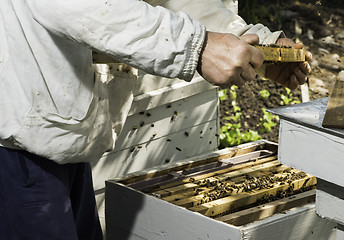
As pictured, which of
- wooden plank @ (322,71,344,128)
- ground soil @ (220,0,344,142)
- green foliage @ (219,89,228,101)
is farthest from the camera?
ground soil @ (220,0,344,142)

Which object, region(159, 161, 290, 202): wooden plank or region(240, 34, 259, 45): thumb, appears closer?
region(240, 34, 259, 45): thumb

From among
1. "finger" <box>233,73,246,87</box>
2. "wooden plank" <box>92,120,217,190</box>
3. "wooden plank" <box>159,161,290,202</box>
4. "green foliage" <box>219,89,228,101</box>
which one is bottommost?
"green foliage" <box>219,89,228,101</box>

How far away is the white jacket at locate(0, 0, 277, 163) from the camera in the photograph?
1.98 m

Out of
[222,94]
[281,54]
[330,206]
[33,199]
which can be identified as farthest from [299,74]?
[222,94]

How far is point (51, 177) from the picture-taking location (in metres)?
2.35

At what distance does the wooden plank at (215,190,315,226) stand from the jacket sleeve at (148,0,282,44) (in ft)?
2.36

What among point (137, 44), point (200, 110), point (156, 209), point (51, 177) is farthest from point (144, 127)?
point (137, 44)

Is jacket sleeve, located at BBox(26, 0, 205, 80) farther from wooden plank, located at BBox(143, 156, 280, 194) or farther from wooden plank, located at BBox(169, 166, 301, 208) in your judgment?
wooden plank, located at BBox(143, 156, 280, 194)

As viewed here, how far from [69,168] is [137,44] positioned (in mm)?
759

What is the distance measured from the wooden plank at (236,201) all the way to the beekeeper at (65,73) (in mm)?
521

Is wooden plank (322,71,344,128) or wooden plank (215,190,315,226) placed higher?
wooden plank (322,71,344,128)

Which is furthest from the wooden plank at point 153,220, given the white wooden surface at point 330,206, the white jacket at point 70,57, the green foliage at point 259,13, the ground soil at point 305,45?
the green foliage at point 259,13

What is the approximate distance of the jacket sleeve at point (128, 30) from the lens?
197 cm

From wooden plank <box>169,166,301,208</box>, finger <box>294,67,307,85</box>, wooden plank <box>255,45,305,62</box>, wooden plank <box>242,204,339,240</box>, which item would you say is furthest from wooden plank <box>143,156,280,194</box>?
wooden plank <box>255,45,305,62</box>
